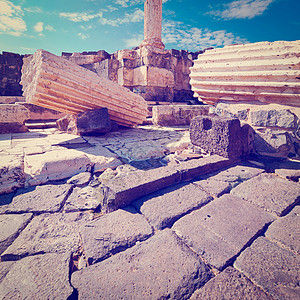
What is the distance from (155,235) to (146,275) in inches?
13.0

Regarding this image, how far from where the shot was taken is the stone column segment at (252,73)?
2.42 m

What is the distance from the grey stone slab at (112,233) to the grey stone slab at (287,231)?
0.93m

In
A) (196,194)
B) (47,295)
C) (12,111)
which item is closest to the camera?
(47,295)

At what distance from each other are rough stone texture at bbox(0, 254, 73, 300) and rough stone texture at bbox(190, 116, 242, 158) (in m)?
2.29

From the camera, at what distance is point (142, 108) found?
4688 mm

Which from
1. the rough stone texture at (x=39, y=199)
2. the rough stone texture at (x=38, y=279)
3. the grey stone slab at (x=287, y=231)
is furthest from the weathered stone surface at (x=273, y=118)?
the rough stone texture at (x=38, y=279)

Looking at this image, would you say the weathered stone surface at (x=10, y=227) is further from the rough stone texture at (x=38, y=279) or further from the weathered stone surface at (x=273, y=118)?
the weathered stone surface at (x=273, y=118)

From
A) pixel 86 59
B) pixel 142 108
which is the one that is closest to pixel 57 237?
pixel 142 108

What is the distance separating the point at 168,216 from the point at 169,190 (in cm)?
44

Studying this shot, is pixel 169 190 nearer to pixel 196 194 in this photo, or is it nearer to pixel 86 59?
pixel 196 194

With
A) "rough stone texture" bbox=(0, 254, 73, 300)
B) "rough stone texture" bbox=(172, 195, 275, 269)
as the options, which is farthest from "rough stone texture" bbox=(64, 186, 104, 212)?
"rough stone texture" bbox=(172, 195, 275, 269)

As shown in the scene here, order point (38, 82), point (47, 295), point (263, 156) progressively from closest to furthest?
point (47, 295) < point (263, 156) < point (38, 82)

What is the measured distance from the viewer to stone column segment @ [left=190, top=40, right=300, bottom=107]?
242 cm

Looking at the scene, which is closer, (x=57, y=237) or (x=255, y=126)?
(x=57, y=237)
